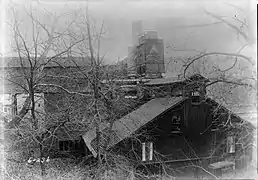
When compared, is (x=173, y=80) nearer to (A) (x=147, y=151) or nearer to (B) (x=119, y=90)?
(B) (x=119, y=90)

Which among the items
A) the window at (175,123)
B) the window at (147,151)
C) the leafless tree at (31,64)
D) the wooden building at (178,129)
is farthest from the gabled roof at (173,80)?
the leafless tree at (31,64)

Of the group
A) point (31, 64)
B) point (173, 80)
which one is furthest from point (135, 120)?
point (31, 64)

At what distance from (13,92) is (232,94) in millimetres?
1205

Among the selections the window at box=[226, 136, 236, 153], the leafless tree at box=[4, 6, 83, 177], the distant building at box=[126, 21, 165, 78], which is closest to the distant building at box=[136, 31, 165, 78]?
the distant building at box=[126, 21, 165, 78]

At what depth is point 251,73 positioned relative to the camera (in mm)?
1438

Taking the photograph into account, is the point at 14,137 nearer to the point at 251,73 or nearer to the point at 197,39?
the point at 197,39

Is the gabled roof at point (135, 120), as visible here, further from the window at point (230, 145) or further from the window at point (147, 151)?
the window at point (230, 145)

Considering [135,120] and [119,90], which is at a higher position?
[119,90]

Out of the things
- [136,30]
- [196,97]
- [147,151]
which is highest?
[136,30]

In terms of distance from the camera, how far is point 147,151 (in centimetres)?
151

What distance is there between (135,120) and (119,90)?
7.4 inches

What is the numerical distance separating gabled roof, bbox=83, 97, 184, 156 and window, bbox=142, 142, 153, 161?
0.10 m

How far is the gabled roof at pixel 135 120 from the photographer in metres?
1.47

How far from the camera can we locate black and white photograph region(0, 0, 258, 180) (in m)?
1.49
